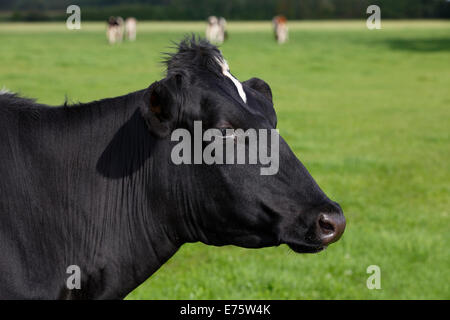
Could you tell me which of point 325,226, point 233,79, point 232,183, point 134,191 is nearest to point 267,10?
point 233,79

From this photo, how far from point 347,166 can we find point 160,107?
865 cm

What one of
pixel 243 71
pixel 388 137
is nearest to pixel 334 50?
pixel 243 71

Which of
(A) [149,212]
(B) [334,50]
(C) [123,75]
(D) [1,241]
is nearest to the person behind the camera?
(D) [1,241]

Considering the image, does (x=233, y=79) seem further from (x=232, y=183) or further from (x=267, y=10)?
(x=267, y=10)

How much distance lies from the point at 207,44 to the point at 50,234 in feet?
4.05

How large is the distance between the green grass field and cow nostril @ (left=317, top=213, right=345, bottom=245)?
56 centimetres

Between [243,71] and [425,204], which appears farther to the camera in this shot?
[243,71]

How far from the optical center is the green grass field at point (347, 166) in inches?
239

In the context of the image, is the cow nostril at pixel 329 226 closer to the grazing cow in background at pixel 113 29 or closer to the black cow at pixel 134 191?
the black cow at pixel 134 191

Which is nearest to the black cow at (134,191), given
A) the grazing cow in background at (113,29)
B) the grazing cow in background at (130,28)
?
the grazing cow in background at (113,29)

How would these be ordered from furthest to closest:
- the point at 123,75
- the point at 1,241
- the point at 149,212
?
the point at 123,75
the point at 149,212
the point at 1,241
